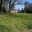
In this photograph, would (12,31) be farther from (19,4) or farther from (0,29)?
(19,4)

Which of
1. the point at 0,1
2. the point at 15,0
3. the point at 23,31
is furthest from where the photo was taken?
the point at 15,0

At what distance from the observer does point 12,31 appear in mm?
7871

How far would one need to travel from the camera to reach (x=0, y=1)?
14742mm

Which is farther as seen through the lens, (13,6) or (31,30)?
(13,6)

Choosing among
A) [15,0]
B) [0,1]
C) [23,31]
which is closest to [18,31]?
[23,31]

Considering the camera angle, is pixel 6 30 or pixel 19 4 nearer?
pixel 6 30

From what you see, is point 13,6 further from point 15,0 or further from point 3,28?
point 3,28

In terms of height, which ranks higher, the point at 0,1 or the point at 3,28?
the point at 0,1

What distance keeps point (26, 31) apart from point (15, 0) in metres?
17.9

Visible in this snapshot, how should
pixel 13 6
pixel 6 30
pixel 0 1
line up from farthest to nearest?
pixel 13 6 → pixel 0 1 → pixel 6 30

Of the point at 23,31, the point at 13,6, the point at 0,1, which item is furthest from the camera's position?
the point at 13,6

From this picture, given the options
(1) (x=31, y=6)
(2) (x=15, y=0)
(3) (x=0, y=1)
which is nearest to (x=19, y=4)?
(2) (x=15, y=0)

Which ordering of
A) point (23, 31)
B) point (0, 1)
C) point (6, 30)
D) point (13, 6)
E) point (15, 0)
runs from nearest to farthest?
point (6, 30)
point (23, 31)
point (0, 1)
point (15, 0)
point (13, 6)

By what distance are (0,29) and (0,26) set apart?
1.41ft
